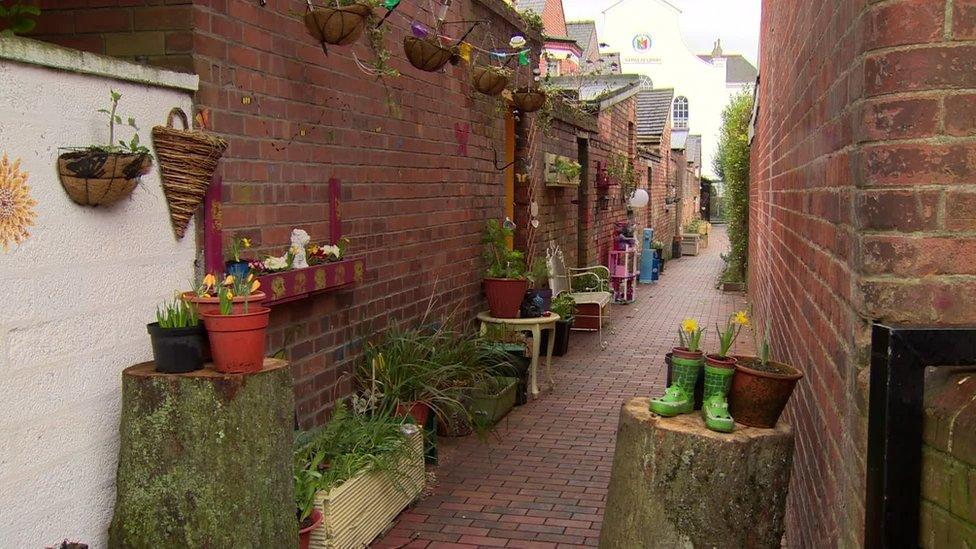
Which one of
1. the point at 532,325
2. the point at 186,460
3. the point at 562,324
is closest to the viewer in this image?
the point at 186,460

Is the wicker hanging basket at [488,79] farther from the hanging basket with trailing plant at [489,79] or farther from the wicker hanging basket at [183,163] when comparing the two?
the wicker hanging basket at [183,163]

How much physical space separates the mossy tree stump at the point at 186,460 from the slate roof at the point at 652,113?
19852 mm

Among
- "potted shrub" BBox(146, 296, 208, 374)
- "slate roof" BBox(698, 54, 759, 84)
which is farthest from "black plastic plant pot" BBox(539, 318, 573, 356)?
"slate roof" BBox(698, 54, 759, 84)

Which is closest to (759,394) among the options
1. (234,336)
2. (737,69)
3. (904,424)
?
(904,424)

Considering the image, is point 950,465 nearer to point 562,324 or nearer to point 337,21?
point 337,21

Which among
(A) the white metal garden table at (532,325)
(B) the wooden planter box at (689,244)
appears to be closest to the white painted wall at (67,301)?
(A) the white metal garden table at (532,325)

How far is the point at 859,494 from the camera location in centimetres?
205

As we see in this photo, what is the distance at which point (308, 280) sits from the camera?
4.16m

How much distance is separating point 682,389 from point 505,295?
13.6ft

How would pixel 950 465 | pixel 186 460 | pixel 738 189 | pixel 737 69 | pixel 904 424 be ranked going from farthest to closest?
pixel 737 69, pixel 738 189, pixel 186 460, pixel 904 424, pixel 950 465

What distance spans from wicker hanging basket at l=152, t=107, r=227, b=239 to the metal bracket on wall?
251 centimetres

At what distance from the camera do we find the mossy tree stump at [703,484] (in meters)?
2.94

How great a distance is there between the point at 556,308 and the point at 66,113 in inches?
266

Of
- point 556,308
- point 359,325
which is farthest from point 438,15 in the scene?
point 556,308
